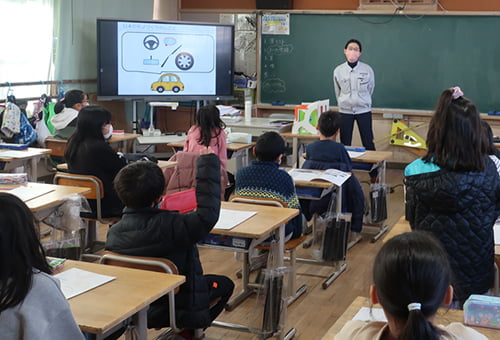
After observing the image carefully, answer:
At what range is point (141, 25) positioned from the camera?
8148 mm

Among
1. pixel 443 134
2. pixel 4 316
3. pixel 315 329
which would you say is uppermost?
pixel 443 134

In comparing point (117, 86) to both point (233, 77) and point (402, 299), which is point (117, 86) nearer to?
point (233, 77)

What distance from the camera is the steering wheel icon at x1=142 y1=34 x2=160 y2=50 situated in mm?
8195

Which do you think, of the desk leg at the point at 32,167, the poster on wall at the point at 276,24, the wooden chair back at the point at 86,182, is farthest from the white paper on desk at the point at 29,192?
the poster on wall at the point at 276,24

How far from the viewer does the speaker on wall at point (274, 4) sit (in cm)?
906

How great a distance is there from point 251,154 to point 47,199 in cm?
348

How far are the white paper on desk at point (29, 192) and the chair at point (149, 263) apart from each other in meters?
1.33

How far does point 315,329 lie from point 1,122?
160 inches

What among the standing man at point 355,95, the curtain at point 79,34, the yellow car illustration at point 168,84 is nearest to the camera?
the standing man at point 355,95

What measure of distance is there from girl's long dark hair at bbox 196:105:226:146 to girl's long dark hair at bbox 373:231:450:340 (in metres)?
3.88

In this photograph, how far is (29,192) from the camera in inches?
158

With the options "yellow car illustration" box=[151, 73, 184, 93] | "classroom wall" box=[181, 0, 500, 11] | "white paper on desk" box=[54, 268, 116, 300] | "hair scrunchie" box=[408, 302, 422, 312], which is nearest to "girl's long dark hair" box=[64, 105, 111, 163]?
"white paper on desk" box=[54, 268, 116, 300]

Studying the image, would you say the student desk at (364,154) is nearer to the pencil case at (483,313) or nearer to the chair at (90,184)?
the chair at (90,184)

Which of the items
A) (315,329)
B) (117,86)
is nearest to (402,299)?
(315,329)
